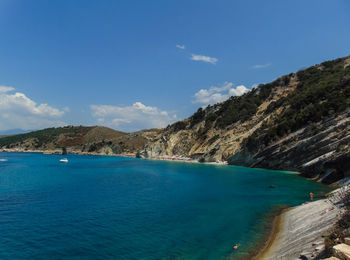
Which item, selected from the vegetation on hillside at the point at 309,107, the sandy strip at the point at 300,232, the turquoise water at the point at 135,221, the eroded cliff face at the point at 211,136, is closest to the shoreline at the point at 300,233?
the sandy strip at the point at 300,232

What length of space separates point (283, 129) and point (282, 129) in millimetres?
360

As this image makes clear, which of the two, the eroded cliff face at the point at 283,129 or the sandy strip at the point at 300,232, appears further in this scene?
the eroded cliff face at the point at 283,129

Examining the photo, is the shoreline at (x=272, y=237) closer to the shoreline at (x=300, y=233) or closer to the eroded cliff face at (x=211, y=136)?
the shoreline at (x=300, y=233)

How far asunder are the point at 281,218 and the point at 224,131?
95661 mm

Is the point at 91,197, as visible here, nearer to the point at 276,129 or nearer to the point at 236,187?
the point at 236,187

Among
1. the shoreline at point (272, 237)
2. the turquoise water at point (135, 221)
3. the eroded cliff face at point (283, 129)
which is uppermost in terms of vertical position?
the eroded cliff face at point (283, 129)

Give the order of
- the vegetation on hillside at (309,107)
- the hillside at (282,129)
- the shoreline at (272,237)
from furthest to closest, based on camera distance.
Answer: the vegetation on hillside at (309,107)
the hillside at (282,129)
the shoreline at (272,237)

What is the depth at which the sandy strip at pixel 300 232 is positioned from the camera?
52.4 feet

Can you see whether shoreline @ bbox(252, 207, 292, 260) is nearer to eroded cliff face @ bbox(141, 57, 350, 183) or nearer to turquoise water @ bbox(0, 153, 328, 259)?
turquoise water @ bbox(0, 153, 328, 259)

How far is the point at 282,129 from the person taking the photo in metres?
76.7

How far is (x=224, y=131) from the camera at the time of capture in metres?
120

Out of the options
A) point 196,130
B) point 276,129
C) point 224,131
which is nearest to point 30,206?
point 276,129

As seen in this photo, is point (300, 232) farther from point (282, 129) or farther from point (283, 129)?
point (282, 129)

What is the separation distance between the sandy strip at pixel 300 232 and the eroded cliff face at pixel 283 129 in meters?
23.6
